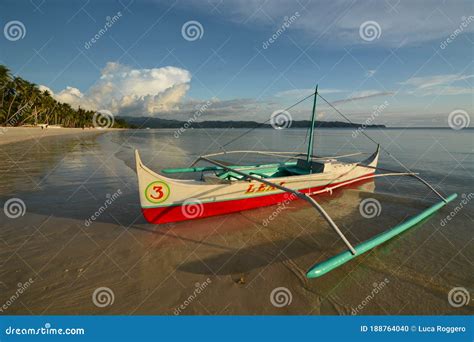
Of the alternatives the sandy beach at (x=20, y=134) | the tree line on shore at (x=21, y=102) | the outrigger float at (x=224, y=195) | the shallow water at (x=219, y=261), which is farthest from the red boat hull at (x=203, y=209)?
the tree line on shore at (x=21, y=102)

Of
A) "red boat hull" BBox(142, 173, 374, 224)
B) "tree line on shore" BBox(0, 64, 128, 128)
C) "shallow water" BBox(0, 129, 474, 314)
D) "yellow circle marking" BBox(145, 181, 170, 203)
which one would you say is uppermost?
"tree line on shore" BBox(0, 64, 128, 128)

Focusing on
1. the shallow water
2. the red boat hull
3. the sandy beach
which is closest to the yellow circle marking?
the red boat hull

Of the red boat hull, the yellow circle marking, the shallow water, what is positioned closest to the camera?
the shallow water

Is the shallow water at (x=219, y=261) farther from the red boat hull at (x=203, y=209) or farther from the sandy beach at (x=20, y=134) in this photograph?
the sandy beach at (x=20, y=134)

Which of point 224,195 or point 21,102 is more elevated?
point 21,102

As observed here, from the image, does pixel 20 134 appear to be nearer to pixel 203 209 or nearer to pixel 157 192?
pixel 157 192

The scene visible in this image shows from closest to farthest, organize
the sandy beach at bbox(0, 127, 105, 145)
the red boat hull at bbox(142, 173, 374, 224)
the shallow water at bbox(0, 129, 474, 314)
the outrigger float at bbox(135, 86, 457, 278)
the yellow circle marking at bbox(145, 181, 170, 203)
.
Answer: the shallow water at bbox(0, 129, 474, 314), the outrigger float at bbox(135, 86, 457, 278), the yellow circle marking at bbox(145, 181, 170, 203), the red boat hull at bbox(142, 173, 374, 224), the sandy beach at bbox(0, 127, 105, 145)

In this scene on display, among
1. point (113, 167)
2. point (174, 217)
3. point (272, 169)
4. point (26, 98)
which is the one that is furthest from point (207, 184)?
point (26, 98)

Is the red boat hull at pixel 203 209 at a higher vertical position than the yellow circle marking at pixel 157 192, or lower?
lower

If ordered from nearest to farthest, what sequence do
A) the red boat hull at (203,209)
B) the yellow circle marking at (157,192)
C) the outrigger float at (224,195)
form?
the outrigger float at (224,195), the yellow circle marking at (157,192), the red boat hull at (203,209)

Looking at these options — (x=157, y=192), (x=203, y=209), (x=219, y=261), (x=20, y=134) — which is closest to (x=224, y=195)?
(x=203, y=209)

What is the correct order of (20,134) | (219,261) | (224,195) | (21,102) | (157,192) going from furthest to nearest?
(21,102) < (20,134) < (224,195) < (157,192) < (219,261)

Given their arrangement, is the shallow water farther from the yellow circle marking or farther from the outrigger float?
the yellow circle marking

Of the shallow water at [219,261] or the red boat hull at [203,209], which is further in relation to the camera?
the red boat hull at [203,209]
